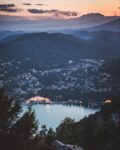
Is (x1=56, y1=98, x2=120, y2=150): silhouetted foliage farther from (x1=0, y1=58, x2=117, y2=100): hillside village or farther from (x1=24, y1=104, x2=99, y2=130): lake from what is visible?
(x1=0, y1=58, x2=117, y2=100): hillside village

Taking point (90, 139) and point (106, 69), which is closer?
point (90, 139)

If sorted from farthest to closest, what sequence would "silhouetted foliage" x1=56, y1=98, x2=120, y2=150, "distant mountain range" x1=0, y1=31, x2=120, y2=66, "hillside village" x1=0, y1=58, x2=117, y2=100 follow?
"distant mountain range" x1=0, y1=31, x2=120, y2=66 → "hillside village" x1=0, y1=58, x2=117, y2=100 → "silhouetted foliage" x1=56, y1=98, x2=120, y2=150

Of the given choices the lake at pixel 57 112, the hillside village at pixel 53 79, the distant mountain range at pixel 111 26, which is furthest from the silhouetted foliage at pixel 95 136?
the distant mountain range at pixel 111 26

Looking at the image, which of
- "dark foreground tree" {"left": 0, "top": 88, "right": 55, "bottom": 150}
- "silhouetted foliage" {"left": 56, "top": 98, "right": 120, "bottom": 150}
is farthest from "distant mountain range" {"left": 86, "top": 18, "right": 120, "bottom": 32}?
"dark foreground tree" {"left": 0, "top": 88, "right": 55, "bottom": 150}

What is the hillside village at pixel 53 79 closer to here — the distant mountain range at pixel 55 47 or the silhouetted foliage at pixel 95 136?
the distant mountain range at pixel 55 47

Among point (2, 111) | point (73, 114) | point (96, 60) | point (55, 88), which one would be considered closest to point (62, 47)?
point (96, 60)

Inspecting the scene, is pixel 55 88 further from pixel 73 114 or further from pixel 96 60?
pixel 96 60

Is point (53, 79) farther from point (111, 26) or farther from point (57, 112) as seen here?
point (111, 26)
